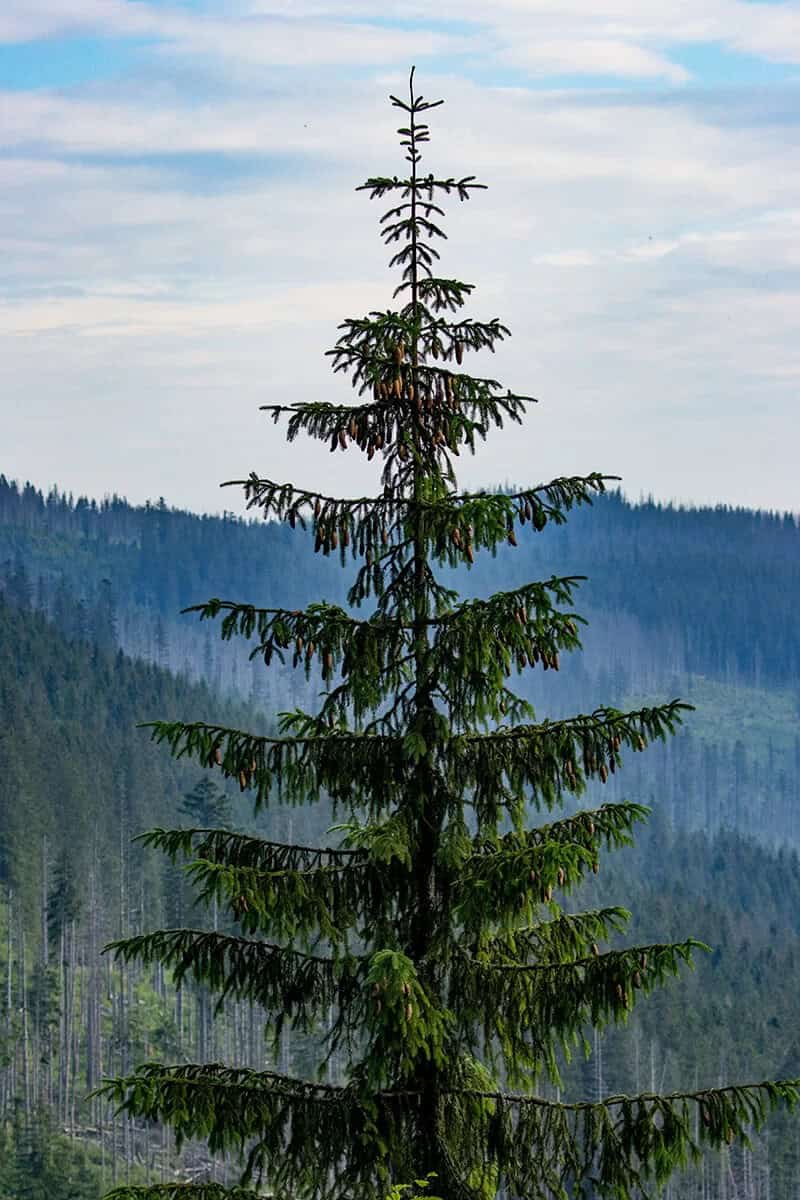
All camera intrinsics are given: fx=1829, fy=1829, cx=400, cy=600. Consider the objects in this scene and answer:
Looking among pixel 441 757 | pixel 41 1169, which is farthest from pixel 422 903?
pixel 41 1169

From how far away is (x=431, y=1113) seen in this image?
14.6 m

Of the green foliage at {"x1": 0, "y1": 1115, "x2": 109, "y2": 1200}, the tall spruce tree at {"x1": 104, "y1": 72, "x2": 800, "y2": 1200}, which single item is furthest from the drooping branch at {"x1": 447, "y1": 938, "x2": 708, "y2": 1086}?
the green foliage at {"x1": 0, "y1": 1115, "x2": 109, "y2": 1200}

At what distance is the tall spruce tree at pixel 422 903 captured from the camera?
45.9 feet

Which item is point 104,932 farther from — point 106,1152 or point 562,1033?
point 562,1033

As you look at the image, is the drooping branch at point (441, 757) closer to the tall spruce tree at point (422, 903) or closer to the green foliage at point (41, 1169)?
the tall spruce tree at point (422, 903)

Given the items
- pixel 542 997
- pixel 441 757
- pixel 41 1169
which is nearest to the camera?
pixel 542 997

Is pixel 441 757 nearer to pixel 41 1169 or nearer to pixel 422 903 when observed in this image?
pixel 422 903

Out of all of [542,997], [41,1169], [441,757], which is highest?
[441,757]

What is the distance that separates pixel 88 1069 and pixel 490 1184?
130036 mm

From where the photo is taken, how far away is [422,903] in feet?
49.1

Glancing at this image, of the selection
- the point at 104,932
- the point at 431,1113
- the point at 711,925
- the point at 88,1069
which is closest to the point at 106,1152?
the point at 88,1069

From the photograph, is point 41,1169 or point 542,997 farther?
point 41,1169

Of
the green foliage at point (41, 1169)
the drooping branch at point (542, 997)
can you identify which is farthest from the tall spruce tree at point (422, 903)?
the green foliage at point (41, 1169)

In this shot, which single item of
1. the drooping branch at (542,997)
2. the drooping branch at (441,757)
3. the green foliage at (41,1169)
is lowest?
the green foliage at (41,1169)
